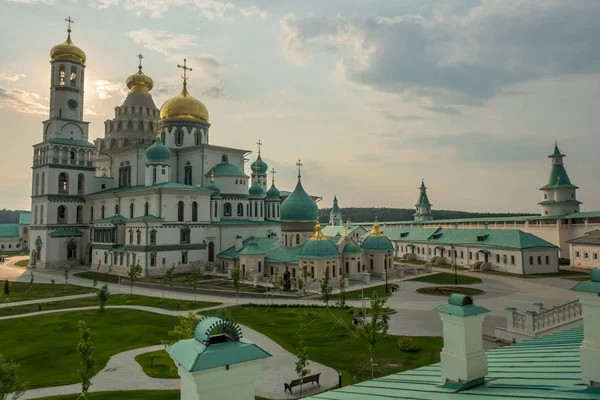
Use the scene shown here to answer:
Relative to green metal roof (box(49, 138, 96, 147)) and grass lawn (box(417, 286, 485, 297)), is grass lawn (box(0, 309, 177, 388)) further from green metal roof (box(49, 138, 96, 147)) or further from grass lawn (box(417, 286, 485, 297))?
green metal roof (box(49, 138, 96, 147))

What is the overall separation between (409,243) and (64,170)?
5425cm

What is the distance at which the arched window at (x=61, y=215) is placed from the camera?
55.6 meters

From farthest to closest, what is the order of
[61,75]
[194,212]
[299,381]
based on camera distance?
[61,75] < [194,212] < [299,381]

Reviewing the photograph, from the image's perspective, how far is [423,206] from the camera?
99562 millimetres

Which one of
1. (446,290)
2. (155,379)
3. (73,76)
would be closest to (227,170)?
(73,76)

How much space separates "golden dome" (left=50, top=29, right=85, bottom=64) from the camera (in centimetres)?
5694

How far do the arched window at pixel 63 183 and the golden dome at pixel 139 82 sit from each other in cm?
1955

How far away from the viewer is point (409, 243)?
2712 inches

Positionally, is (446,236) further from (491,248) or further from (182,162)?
(182,162)

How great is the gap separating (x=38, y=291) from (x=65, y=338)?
62.7ft

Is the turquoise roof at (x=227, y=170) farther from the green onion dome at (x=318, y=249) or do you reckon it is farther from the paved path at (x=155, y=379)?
the paved path at (x=155, y=379)

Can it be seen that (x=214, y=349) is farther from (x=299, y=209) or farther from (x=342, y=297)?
(x=299, y=209)

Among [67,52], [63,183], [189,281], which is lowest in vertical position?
[189,281]

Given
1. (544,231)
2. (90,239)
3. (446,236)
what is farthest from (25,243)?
(544,231)
